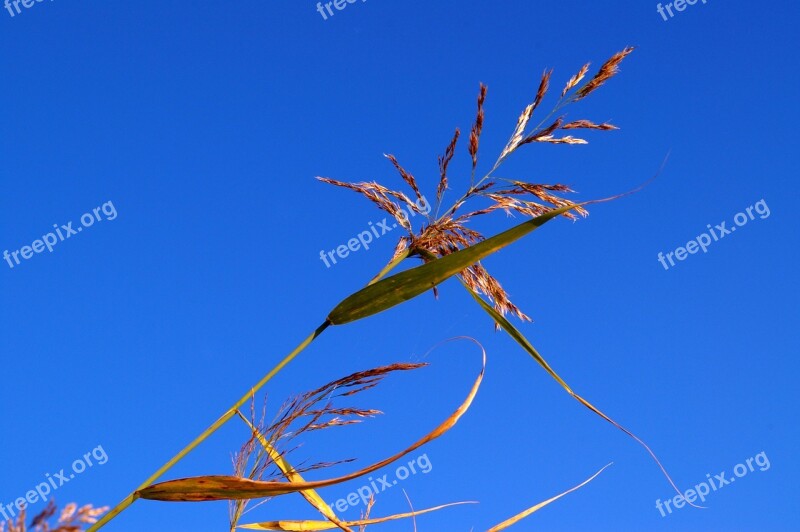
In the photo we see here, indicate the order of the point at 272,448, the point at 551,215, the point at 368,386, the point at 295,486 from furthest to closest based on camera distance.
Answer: the point at 272,448 → the point at 368,386 → the point at 551,215 → the point at 295,486

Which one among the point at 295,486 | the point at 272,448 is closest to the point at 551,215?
the point at 295,486

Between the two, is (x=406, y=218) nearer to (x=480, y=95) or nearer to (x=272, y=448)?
(x=480, y=95)

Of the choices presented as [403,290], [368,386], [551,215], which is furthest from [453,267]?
[368,386]

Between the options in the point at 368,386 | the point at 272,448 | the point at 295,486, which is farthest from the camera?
the point at 272,448

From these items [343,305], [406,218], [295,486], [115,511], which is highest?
[406,218]

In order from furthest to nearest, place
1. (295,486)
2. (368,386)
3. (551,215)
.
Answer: (368,386), (551,215), (295,486)

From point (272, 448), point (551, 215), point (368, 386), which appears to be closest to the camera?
point (551, 215)

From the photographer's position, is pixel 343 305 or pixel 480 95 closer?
pixel 343 305

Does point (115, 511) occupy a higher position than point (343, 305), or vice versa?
point (343, 305)

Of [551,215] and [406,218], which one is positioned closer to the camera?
[551,215]

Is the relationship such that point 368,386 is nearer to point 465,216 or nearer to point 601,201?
point 465,216
